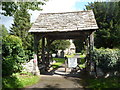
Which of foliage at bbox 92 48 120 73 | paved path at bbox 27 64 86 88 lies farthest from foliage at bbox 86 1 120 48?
paved path at bbox 27 64 86 88

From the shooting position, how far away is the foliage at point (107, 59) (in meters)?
7.77

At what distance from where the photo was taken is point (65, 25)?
9.45m

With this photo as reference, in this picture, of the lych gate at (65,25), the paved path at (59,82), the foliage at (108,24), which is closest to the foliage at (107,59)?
the lych gate at (65,25)

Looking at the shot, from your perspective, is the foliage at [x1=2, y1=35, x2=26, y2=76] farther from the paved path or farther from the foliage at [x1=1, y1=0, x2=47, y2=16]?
the foliage at [x1=1, y1=0, x2=47, y2=16]

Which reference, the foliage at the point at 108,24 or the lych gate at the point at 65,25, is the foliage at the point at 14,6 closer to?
the lych gate at the point at 65,25

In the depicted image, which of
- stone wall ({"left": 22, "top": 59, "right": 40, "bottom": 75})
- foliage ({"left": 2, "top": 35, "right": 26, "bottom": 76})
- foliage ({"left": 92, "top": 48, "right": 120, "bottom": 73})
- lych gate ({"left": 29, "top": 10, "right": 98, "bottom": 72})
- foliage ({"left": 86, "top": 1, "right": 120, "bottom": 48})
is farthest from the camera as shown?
foliage ({"left": 86, "top": 1, "right": 120, "bottom": 48})

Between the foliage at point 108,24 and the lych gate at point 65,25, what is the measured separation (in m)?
10.5

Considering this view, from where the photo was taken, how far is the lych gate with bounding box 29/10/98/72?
8.85m

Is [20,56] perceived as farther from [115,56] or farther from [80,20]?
[115,56]

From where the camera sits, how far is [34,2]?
7.06 meters

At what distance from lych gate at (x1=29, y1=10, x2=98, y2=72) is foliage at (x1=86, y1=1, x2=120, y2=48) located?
1048 centimetres

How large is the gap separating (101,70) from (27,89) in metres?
5.31

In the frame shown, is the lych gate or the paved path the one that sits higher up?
the lych gate

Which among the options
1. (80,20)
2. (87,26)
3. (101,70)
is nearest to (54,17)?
(80,20)
